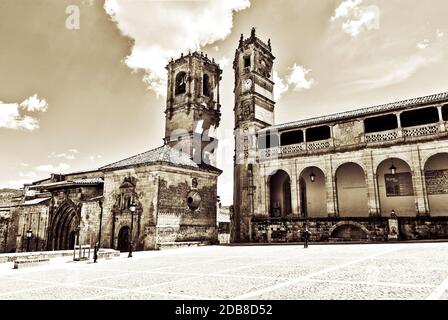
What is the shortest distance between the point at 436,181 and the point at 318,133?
29.9 feet

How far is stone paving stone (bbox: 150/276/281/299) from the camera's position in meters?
5.74

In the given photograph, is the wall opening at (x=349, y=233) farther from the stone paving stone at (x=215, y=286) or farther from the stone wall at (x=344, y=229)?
the stone paving stone at (x=215, y=286)

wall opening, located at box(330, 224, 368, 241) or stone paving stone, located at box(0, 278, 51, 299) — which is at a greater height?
wall opening, located at box(330, 224, 368, 241)

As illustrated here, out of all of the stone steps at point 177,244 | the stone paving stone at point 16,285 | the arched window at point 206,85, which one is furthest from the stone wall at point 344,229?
the stone paving stone at point 16,285

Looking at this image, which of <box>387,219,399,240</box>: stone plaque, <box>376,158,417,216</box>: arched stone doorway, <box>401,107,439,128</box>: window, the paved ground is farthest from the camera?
<box>401,107,439,128</box>: window

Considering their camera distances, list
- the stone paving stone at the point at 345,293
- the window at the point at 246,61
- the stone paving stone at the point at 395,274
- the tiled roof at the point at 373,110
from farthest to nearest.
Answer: the window at the point at 246,61 → the tiled roof at the point at 373,110 → the stone paving stone at the point at 395,274 → the stone paving stone at the point at 345,293

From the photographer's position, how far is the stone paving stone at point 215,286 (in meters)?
5.74

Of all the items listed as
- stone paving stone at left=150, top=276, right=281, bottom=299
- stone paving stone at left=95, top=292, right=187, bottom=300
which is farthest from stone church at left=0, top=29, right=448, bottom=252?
stone paving stone at left=95, top=292, right=187, bottom=300

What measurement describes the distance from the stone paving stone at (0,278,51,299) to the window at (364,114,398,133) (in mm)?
23420

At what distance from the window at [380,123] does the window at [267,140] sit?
7.27 metres

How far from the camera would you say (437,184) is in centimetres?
2152

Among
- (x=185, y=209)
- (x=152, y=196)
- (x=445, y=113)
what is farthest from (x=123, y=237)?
(x=445, y=113)

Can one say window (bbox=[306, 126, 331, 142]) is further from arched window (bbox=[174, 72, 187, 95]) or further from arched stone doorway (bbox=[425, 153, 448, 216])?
arched window (bbox=[174, 72, 187, 95])

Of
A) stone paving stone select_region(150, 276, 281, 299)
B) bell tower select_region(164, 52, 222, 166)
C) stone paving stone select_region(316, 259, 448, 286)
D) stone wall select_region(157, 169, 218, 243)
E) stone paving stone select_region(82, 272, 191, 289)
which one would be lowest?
stone paving stone select_region(82, 272, 191, 289)
